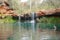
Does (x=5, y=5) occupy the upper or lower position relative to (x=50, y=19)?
upper

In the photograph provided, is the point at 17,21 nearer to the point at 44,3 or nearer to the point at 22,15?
the point at 22,15

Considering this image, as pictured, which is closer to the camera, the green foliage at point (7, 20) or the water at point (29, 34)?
the water at point (29, 34)

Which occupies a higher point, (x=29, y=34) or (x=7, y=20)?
(x=29, y=34)

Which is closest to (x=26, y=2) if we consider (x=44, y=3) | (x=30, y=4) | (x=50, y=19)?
(x=30, y=4)

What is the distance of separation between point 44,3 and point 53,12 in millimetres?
957

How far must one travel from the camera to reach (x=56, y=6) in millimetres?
13609

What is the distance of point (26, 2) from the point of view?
13820mm

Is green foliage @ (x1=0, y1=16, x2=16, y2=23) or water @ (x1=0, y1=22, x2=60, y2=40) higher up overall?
water @ (x1=0, y1=22, x2=60, y2=40)

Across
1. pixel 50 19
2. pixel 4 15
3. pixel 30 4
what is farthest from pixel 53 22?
pixel 4 15

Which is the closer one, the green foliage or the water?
the water

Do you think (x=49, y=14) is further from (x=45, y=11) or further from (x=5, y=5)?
(x=5, y=5)

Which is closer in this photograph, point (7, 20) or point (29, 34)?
point (29, 34)

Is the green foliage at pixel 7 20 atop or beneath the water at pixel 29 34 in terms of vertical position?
beneath

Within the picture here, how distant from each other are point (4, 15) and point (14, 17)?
753 millimetres
